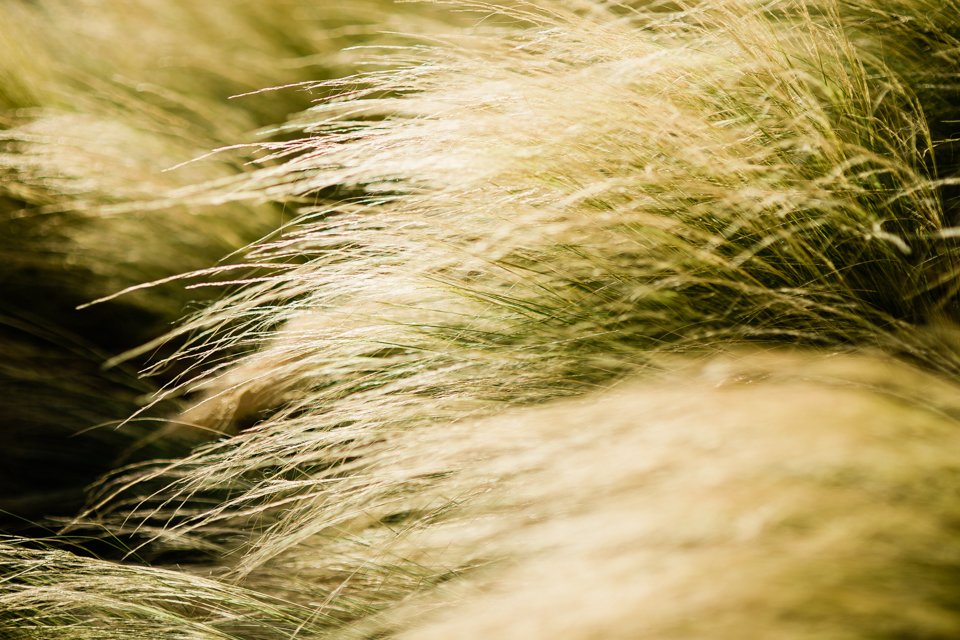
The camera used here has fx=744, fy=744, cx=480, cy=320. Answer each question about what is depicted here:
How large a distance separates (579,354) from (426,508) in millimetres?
262

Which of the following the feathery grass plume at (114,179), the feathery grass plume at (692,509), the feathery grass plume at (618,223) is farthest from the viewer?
the feathery grass plume at (114,179)

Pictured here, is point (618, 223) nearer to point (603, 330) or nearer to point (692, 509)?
point (603, 330)

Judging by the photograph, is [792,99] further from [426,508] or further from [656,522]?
[426,508]

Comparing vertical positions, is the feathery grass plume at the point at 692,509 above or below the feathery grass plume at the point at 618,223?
below

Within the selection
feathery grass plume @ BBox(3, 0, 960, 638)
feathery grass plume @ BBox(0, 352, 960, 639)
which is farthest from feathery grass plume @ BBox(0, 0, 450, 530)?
feathery grass plume @ BBox(0, 352, 960, 639)

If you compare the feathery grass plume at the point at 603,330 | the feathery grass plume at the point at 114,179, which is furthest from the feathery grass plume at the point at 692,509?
the feathery grass plume at the point at 114,179

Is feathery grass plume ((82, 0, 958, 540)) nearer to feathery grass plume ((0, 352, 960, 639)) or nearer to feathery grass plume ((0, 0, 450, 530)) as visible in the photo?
feathery grass plume ((0, 352, 960, 639))

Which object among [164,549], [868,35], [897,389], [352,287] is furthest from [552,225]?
[164,549]

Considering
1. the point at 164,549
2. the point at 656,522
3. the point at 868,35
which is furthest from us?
the point at 164,549

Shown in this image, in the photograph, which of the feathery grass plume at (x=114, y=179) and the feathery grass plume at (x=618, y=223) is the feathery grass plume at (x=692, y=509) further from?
the feathery grass plume at (x=114, y=179)

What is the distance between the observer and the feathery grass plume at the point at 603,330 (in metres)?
0.59

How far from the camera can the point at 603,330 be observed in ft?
2.82

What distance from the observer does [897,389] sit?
0.65 meters

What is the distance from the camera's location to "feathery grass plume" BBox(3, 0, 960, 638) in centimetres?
59
